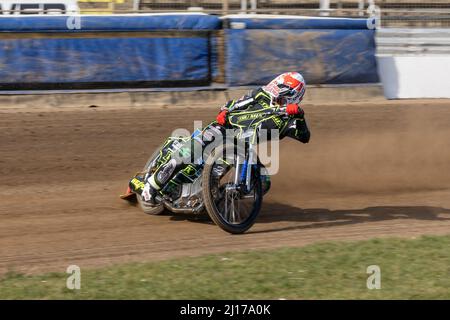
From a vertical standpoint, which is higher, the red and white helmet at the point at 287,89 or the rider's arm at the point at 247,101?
the red and white helmet at the point at 287,89

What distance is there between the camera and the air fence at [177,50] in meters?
11.5

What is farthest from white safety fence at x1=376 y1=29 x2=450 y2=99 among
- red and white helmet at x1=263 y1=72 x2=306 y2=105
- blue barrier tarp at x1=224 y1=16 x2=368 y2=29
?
red and white helmet at x1=263 y1=72 x2=306 y2=105

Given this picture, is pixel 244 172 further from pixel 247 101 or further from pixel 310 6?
pixel 310 6

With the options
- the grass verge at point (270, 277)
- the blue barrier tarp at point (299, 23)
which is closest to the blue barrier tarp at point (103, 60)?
the blue barrier tarp at point (299, 23)

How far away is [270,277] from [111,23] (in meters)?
6.97

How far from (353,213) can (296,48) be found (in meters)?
4.75

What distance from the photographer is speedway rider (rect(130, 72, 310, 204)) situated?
314 inches

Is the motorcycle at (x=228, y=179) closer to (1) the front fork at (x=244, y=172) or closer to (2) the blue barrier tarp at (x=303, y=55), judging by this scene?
(1) the front fork at (x=244, y=172)

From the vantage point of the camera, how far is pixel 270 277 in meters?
6.07

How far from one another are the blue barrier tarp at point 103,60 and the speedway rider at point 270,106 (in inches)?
157

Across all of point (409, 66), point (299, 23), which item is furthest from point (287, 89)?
point (409, 66)

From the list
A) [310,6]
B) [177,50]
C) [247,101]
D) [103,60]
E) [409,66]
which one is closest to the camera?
[247,101]

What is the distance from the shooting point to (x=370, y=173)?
37.0ft
